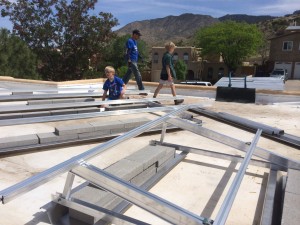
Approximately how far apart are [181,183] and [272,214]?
3.32ft

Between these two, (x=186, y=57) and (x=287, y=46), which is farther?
(x=186, y=57)

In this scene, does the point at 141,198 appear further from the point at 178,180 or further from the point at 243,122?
the point at 243,122

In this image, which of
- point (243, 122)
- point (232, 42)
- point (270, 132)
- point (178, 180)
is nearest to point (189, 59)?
point (232, 42)

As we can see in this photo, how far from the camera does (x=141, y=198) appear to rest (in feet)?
6.47

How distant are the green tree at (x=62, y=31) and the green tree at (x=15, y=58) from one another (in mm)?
2517

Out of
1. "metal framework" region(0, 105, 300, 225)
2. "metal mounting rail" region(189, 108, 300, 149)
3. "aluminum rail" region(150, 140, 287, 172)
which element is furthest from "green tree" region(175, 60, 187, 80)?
"metal framework" region(0, 105, 300, 225)

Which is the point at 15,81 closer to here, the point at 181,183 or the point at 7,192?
the point at 181,183

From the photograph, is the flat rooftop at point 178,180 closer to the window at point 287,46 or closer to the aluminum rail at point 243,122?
the aluminum rail at point 243,122

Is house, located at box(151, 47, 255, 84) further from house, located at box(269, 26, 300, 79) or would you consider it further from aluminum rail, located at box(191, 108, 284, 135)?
aluminum rail, located at box(191, 108, 284, 135)

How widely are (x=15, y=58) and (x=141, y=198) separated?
16455 millimetres

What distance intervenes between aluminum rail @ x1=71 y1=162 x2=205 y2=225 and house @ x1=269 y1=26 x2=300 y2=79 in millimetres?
51945

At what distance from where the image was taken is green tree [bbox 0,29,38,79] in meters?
15.8

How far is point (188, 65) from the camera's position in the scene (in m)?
59.9

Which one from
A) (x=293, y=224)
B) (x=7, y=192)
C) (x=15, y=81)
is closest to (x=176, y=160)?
(x=293, y=224)
